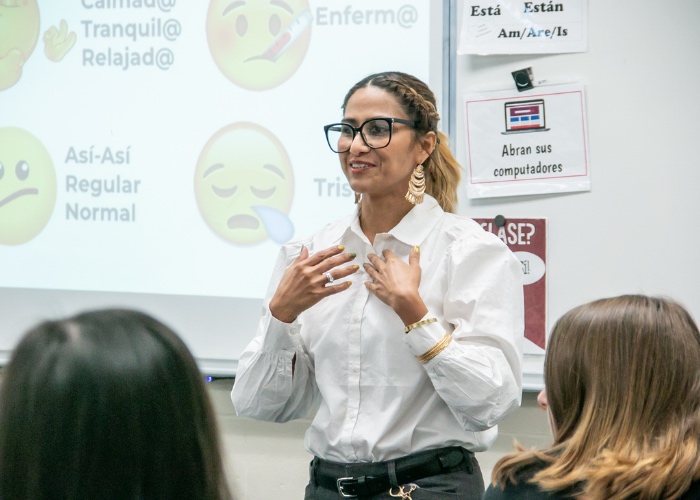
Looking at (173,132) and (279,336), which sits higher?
(173,132)

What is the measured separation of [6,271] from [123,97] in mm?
673

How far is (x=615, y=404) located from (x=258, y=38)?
1721 millimetres

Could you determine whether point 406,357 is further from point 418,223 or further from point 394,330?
point 418,223

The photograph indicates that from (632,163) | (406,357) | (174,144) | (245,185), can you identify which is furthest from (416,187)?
(174,144)

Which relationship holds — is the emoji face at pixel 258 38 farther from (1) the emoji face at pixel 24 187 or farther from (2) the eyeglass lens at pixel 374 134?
(2) the eyeglass lens at pixel 374 134

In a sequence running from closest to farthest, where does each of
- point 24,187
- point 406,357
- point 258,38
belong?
point 406,357 → point 258,38 → point 24,187

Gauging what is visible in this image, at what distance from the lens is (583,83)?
2.34 meters

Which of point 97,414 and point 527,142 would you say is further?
point 527,142

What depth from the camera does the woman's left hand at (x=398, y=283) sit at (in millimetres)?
1682

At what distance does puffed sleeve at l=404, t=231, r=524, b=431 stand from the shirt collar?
78 millimetres

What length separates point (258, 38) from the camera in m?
2.66

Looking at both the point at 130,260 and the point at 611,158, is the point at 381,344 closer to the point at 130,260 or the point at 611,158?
the point at 611,158

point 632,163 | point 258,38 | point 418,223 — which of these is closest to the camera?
point 418,223

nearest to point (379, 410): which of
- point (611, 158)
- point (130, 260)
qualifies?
point (611, 158)
